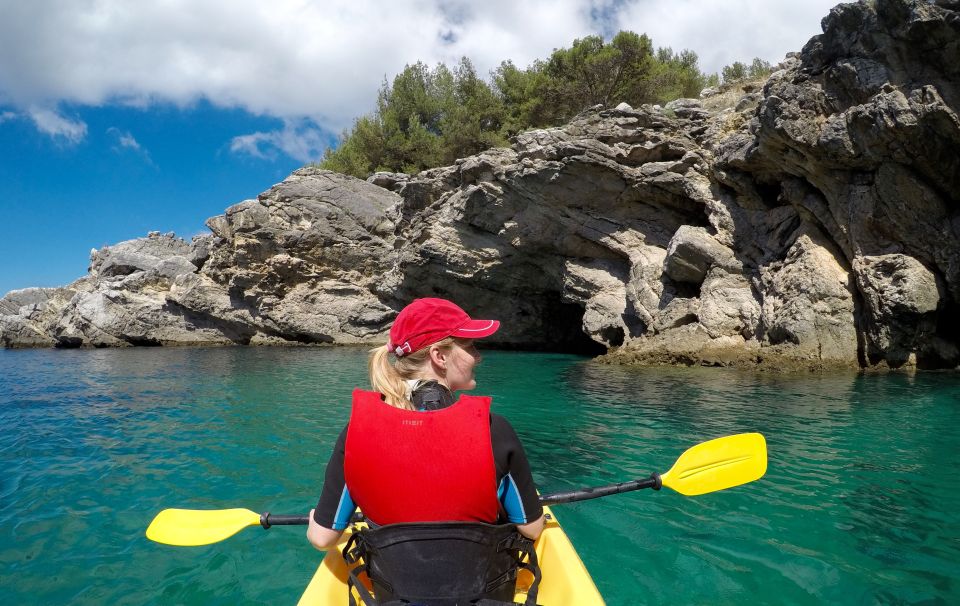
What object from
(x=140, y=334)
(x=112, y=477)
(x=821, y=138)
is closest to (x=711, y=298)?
(x=821, y=138)

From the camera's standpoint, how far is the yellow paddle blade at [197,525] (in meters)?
3.05

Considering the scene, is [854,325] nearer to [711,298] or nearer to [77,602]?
[711,298]

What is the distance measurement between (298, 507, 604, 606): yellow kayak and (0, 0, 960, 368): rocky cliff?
1264 centimetres

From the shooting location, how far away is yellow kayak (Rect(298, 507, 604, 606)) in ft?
7.46

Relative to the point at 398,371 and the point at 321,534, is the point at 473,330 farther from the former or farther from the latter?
the point at 321,534

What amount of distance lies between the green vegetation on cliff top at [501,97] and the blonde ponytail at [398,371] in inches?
1012

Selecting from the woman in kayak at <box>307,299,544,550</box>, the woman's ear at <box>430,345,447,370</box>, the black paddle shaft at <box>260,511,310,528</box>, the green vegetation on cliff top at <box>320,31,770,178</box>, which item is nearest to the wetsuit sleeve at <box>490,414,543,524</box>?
the woman in kayak at <box>307,299,544,550</box>

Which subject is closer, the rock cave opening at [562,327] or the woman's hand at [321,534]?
the woman's hand at [321,534]

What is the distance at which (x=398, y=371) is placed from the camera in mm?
2141

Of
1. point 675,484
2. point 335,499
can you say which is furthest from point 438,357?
point 675,484

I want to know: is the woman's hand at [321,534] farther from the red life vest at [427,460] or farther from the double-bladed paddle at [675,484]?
the double-bladed paddle at [675,484]

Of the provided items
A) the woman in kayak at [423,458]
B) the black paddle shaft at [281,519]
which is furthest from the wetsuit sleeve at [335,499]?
the black paddle shaft at [281,519]

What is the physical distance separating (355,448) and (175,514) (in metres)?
2.14

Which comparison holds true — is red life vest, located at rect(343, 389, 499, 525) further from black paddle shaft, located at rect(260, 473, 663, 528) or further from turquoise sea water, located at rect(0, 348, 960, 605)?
turquoise sea water, located at rect(0, 348, 960, 605)
